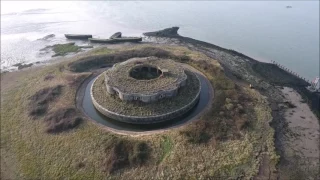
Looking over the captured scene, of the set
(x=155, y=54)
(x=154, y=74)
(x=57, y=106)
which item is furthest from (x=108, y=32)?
(x=57, y=106)

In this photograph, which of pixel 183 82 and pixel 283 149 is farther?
pixel 183 82

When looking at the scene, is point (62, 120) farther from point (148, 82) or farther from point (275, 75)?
point (275, 75)

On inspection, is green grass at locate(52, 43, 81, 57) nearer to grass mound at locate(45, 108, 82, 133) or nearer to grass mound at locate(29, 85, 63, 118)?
grass mound at locate(29, 85, 63, 118)

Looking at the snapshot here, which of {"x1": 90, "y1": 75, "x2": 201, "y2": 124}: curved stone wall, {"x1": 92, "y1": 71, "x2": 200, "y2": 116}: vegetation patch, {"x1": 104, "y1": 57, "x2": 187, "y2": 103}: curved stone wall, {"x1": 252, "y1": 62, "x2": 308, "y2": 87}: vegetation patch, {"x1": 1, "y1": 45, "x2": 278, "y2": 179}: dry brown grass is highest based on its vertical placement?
{"x1": 104, "y1": 57, "x2": 187, "y2": 103}: curved stone wall

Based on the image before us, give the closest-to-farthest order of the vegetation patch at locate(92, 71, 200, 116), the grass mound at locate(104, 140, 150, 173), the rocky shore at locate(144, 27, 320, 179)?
the grass mound at locate(104, 140, 150, 173)
the rocky shore at locate(144, 27, 320, 179)
the vegetation patch at locate(92, 71, 200, 116)

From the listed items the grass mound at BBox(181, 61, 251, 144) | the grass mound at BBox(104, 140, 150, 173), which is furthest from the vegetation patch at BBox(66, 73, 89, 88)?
the grass mound at BBox(181, 61, 251, 144)

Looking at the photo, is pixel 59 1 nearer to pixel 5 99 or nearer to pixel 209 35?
pixel 209 35
